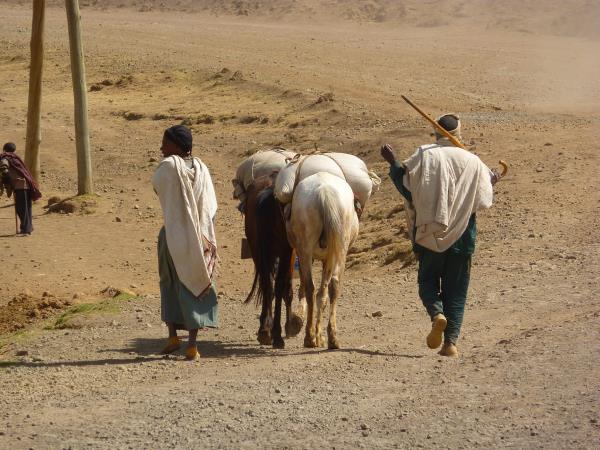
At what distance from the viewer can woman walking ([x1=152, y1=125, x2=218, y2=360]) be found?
28.5 ft

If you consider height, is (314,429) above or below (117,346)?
above

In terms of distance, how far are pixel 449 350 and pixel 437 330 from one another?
320 mm

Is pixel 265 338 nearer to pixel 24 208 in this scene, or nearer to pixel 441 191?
pixel 441 191

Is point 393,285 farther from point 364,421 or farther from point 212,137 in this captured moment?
point 212,137

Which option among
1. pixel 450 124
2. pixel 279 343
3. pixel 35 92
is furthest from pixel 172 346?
pixel 35 92

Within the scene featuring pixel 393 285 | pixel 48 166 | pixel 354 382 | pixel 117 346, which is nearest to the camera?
pixel 354 382

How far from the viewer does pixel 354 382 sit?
777 cm

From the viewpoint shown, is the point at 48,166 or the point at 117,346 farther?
the point at 48,166

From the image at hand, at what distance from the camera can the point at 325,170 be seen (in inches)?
374

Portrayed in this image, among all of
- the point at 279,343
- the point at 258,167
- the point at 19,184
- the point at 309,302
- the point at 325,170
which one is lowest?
the point at 19,184

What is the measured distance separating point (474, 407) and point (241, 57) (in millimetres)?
23702

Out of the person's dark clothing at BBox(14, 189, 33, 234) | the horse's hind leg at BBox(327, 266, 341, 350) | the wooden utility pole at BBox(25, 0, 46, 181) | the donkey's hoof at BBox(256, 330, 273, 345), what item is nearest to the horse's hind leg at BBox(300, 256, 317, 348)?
the horse's hind leg at BBox(327, 266, 341, 350)

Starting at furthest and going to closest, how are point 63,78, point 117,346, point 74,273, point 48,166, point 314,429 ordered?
point 63,78, point 48,166, point 74,273, point 117,346, point 314,429

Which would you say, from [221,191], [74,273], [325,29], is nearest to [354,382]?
[74,273]
